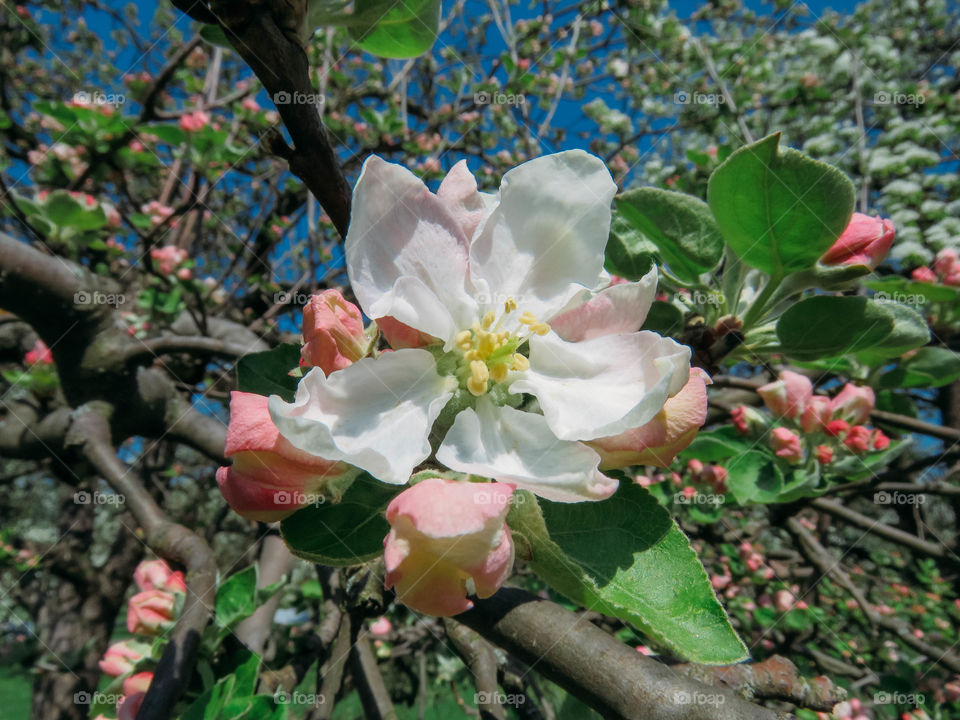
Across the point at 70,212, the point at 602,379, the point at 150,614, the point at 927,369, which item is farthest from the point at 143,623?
the point at 927,369

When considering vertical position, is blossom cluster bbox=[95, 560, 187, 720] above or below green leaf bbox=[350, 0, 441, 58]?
below

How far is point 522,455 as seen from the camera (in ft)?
2.13

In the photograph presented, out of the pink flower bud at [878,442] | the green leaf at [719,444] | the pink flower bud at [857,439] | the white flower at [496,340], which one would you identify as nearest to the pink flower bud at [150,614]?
the white flower at [496,340]

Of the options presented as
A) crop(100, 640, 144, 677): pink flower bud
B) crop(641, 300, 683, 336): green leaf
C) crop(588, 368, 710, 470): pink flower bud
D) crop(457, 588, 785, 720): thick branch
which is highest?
crop(641, 300, 683, 336): green leaf

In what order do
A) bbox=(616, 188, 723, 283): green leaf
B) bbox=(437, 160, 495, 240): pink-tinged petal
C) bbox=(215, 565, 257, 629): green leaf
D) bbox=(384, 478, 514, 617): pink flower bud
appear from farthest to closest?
bbox=(215, 565, 257, 629): green leaf
bbox=(616, 188, 723, 283): green leaf
bbox=(437, 160, 495, 240): pink-tinged petal
bbox=(384, 478, 514, 617): pink flower bud

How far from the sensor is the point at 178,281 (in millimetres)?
2982

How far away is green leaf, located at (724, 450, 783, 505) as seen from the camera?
1.42 m

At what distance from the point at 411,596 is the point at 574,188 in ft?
1.62

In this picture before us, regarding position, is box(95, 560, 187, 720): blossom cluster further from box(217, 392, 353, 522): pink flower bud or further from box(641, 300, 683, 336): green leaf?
box(641, 300, 683, 336): green leaf

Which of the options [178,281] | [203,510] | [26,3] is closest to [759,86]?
[178,281]

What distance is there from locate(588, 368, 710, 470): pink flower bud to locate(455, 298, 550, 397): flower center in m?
0.15

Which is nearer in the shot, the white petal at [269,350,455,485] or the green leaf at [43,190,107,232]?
the white petal at [269,350,455,485]

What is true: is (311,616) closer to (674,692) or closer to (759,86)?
(674,692)

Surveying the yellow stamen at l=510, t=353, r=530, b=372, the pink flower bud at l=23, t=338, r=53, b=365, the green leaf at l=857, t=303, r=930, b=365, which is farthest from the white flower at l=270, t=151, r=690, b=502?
the pink flower bud at l=23, t=338, r=53, b=365
